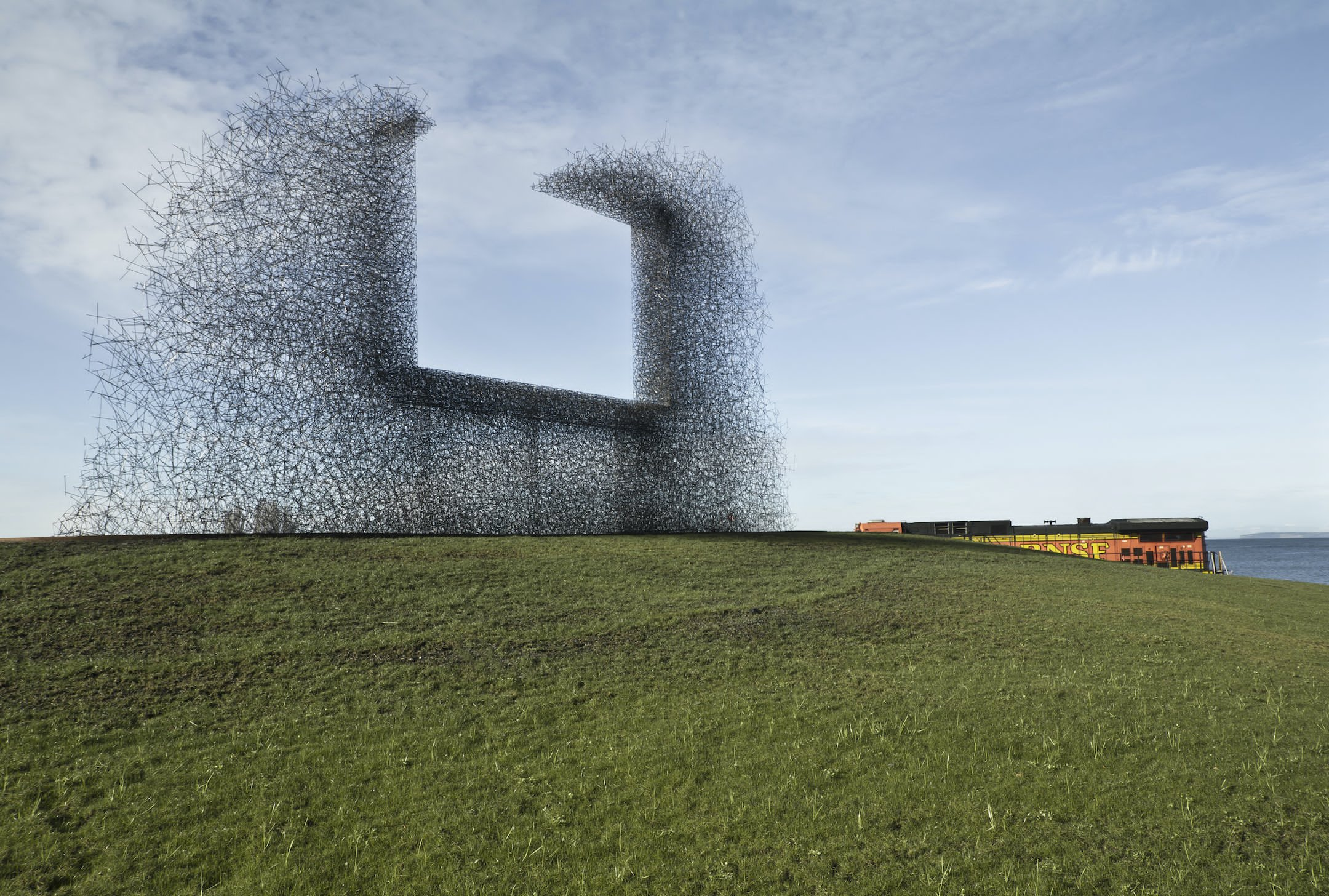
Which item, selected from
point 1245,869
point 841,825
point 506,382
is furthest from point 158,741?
point 506,382

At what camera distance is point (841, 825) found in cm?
587

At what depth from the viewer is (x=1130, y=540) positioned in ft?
95.5

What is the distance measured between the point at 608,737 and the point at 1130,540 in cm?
2747

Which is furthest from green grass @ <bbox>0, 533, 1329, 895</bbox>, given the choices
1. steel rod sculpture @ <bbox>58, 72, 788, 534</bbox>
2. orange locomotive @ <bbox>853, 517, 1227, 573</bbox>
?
orange locomotive @ <bbox>853, 517, 1227, 573</bbox>

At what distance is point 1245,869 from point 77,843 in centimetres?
746

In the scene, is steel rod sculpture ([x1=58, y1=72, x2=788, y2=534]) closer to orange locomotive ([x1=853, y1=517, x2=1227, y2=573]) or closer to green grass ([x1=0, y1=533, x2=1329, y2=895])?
green grass ([x1=0, y1=533, x2=1329, y2=895])

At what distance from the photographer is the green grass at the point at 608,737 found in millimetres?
5383

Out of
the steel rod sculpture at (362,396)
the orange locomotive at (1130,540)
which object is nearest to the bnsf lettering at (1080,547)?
the orange locomotive at (1130,540)

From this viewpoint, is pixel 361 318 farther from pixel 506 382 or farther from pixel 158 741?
pixel 158 741

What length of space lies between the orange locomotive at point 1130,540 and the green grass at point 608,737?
17752 mm

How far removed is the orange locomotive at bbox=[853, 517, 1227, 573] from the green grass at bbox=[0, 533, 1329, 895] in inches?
699

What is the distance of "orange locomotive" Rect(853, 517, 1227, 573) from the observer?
2853cm

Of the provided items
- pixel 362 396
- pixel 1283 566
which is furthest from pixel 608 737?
pixel 1283 566

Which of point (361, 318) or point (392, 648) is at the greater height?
point (361, 318)
